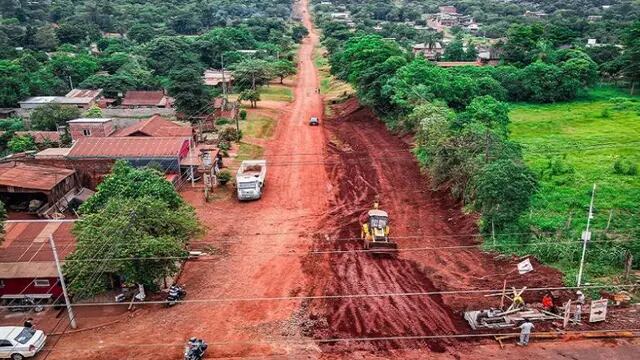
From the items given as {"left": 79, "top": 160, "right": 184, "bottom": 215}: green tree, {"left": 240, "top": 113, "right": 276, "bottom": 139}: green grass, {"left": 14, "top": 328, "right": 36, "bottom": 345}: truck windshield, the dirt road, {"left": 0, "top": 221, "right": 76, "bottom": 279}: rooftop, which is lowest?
{"left": 240, "top": 113, "right": 276, "bottom": 139}: green grass

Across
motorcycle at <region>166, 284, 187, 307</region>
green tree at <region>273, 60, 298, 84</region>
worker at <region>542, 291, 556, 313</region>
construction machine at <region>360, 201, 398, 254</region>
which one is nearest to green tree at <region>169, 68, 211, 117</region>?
green tree at <region>273, 60, 298, 84</region>

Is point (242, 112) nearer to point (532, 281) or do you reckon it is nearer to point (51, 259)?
point (51, 259)

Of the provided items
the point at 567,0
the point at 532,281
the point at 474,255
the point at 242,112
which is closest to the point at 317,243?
the point at 474,255

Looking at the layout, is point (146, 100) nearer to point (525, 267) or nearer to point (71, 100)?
point (71, 100)

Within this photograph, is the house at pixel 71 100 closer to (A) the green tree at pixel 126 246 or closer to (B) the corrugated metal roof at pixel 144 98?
(B) the corrugated metal roof at pixel 144 98

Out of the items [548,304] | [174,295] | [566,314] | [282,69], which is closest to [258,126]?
[282,69]

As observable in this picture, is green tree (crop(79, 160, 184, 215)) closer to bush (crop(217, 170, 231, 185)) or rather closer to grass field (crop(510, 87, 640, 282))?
bush (crop(217, 170, 231, 185))
